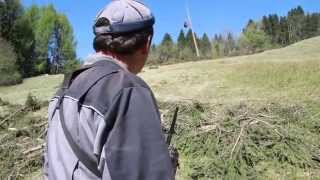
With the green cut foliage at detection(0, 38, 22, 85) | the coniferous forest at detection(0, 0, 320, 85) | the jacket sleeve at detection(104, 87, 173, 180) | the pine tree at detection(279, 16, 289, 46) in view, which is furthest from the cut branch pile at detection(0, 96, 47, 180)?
the pine tree at detection(279, 16, 289, 46)

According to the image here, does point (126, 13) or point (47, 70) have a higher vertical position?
point (126, 13)

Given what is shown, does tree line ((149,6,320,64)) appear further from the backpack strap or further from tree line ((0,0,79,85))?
the backpack strap

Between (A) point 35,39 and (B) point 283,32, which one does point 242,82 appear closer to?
(A) point 35,39

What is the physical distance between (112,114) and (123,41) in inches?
10.5

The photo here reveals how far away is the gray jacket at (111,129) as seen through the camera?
1.55m

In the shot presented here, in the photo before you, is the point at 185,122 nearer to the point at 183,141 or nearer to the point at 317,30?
the point at 183,141

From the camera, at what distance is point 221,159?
6348mm

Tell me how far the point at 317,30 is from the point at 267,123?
70.4 m

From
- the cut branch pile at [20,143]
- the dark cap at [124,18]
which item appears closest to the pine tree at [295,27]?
the cut branch pile at [20,143]

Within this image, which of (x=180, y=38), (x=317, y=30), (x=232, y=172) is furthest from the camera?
(x=180, y=38)

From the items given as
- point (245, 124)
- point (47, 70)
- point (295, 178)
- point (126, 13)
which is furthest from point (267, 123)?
point (47, 70)

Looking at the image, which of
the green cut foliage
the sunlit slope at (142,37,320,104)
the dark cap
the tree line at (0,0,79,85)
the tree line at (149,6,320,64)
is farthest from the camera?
the tree line at (149,6,320,64)

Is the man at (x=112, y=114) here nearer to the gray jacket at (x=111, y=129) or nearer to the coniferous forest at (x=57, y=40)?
the gray jacket at (x=111, y=129)

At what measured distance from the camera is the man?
1.55 m
